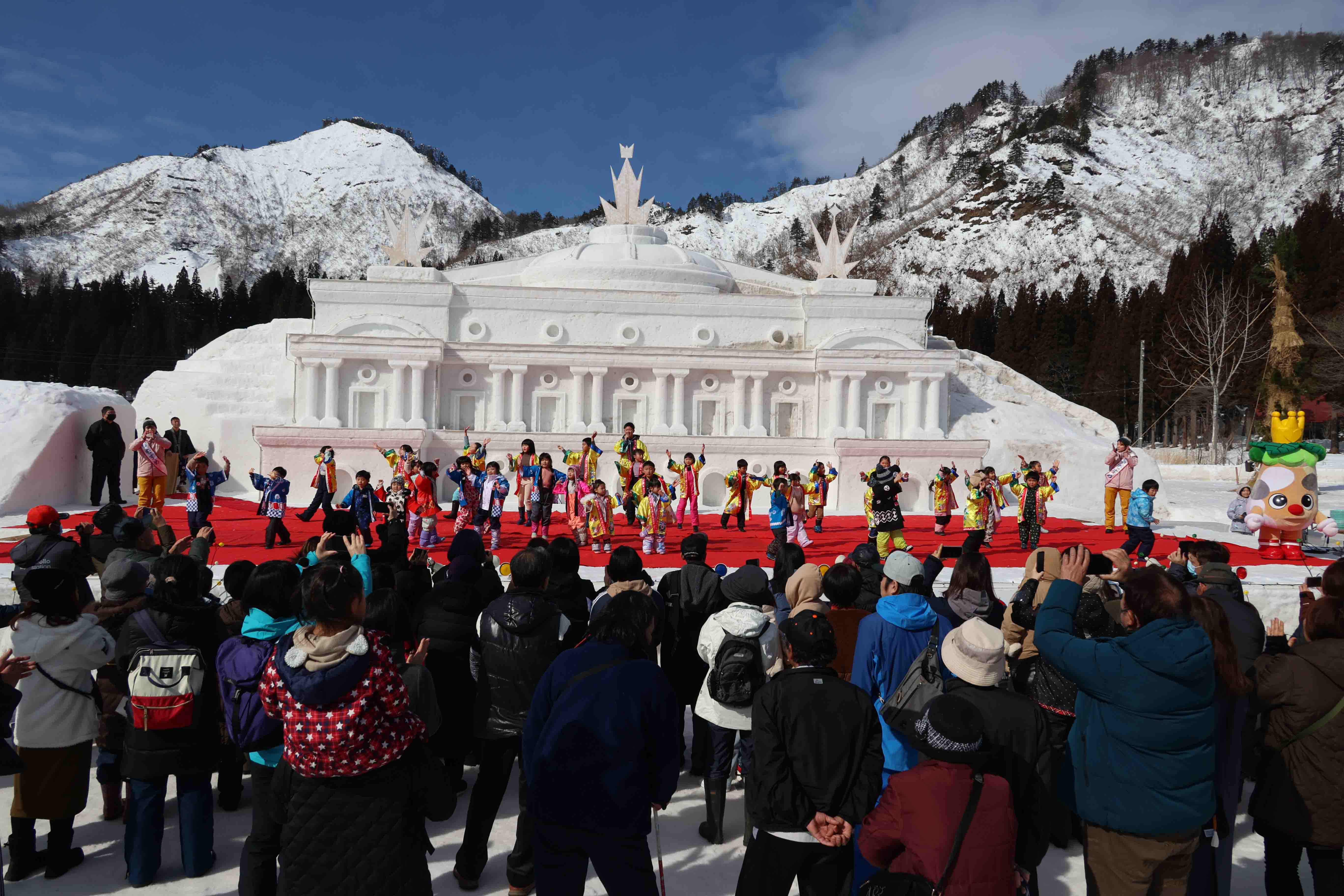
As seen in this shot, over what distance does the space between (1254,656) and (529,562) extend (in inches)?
164

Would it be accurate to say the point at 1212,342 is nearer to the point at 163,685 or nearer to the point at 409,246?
the point at 409,246

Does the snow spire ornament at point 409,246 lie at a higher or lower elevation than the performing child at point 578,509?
higher

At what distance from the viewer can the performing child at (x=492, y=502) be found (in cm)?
1423

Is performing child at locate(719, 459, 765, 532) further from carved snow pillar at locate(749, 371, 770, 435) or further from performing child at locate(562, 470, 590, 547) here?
carved snow pillar at locate(749, 371, 770, 435)

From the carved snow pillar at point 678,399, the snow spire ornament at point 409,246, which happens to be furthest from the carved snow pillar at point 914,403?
the snow spire ornament at point 409,246

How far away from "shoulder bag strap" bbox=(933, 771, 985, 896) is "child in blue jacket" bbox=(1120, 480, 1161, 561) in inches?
464

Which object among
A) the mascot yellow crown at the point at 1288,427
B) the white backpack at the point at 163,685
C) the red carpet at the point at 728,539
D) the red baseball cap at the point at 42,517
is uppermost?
the mascot yellow crown at the point at 1288,427

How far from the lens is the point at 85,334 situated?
57.0m

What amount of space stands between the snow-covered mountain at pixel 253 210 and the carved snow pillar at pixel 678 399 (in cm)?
11341

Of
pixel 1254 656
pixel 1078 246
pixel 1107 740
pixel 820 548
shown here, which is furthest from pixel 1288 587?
pixel 1078 246

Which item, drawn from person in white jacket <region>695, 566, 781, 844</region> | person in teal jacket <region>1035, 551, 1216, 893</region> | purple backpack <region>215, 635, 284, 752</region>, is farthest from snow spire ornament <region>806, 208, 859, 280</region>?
purple backpack <region>215, 635, 284, 752</region>

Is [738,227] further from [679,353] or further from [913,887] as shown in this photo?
[913,887]

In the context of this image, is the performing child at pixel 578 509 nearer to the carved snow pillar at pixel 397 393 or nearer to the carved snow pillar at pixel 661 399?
the carved snow pillar at pixel 661 399

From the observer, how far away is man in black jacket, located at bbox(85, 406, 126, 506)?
56.2ft
